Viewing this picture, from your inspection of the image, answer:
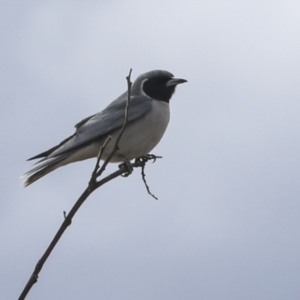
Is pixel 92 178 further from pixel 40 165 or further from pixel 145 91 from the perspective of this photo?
pixel 145 91

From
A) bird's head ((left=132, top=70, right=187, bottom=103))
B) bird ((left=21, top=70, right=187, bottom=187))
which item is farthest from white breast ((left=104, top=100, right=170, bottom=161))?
bird's head ((left=132, top=70, right=187, bottom=103))

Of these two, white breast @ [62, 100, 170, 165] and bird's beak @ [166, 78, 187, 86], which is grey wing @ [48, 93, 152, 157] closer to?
white breast @ [62, 100, 170, 165]

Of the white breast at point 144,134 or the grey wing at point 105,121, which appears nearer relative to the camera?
the white breast at point 144,134

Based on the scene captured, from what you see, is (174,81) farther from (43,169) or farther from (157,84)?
(43,169)

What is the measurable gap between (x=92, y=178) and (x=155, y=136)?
14.7 ft

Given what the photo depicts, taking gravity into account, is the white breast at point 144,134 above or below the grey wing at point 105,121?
below

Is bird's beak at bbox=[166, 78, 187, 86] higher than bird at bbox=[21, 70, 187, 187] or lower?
higher

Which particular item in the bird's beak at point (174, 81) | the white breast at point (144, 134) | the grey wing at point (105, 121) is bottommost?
the white breast at point (144, 134)

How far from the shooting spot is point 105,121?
888cm

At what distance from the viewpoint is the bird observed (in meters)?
8.29

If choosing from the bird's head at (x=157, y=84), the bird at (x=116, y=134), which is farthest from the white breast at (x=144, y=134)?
the bird's head at (x=157, y=84)

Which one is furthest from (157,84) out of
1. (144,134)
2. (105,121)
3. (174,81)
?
(144,134)

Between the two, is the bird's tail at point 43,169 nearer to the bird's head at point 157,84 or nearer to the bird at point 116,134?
the bird at point 116,134

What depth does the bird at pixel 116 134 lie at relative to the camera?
326 inches
